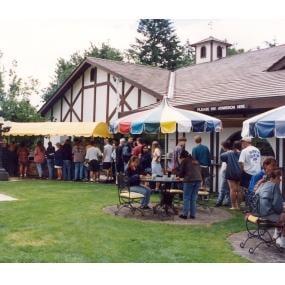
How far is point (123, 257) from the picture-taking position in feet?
20.0

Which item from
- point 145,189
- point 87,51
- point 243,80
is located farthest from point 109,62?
point 87,51

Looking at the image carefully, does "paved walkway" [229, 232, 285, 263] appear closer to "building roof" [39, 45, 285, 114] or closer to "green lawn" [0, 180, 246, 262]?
"green lawn" [0, 180, 246, 262]

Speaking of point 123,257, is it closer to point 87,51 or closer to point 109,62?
point 109,62

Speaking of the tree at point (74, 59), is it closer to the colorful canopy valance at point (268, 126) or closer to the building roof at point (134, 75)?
the building roof at point (134, 75)

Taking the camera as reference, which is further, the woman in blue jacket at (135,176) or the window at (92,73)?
the window at (92,73)

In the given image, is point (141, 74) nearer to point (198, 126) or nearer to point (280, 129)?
point (198, 126)

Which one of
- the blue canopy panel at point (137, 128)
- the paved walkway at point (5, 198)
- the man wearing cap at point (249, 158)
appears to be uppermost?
the blue canopy panel at point (137, 128)

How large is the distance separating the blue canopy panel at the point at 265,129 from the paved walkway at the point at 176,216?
7.82 feet

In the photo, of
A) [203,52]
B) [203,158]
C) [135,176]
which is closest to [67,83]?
[203,52]

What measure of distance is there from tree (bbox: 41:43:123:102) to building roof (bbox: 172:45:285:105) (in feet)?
69.9

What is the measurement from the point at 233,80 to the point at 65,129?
21.5 ft

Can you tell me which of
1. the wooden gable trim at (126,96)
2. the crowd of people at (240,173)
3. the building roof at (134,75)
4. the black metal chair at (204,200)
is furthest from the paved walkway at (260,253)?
the wooden gable trim at (126,96)

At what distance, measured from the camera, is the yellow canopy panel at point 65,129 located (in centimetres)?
1683

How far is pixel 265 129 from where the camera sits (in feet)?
22.5
